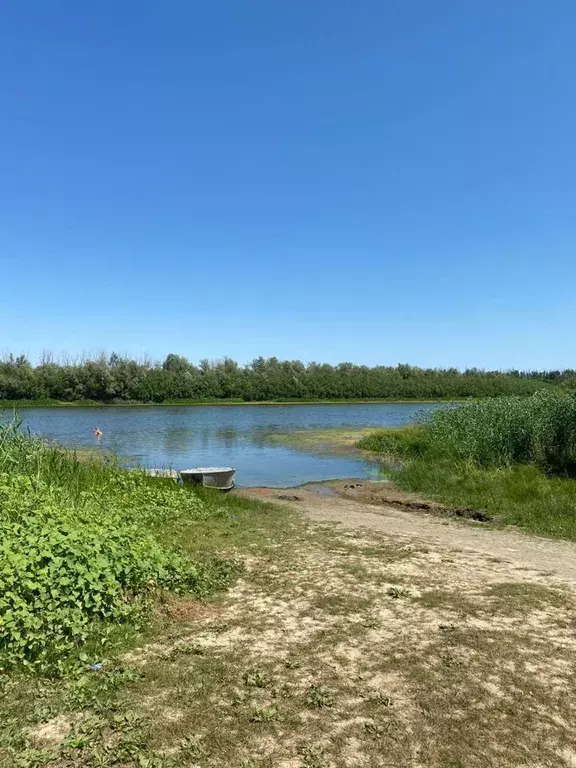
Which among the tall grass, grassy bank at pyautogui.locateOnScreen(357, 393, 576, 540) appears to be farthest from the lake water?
the tall grass

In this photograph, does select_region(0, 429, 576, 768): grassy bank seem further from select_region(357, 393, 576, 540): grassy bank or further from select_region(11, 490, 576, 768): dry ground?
select_region(357, 393, 576, 540): grassy bank

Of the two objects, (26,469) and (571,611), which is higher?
(26,469)

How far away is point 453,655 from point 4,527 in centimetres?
422

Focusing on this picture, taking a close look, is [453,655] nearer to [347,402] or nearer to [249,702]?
[249,702]

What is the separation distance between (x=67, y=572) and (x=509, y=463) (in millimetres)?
15140

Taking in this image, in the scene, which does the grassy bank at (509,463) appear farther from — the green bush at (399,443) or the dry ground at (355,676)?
the dry ground at (355,676)

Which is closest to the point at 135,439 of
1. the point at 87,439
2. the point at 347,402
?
the point at 87,439

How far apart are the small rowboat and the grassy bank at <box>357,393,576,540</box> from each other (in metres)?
5.38

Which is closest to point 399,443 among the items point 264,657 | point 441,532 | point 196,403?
point 441,532

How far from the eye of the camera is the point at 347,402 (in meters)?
91.1

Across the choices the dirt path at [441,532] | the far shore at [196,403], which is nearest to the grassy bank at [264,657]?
the dirt path at [441,532]

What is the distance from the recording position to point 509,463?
17.3 m

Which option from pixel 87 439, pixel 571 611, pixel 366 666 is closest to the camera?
pixel 366 666

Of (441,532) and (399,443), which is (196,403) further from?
(441,532)
